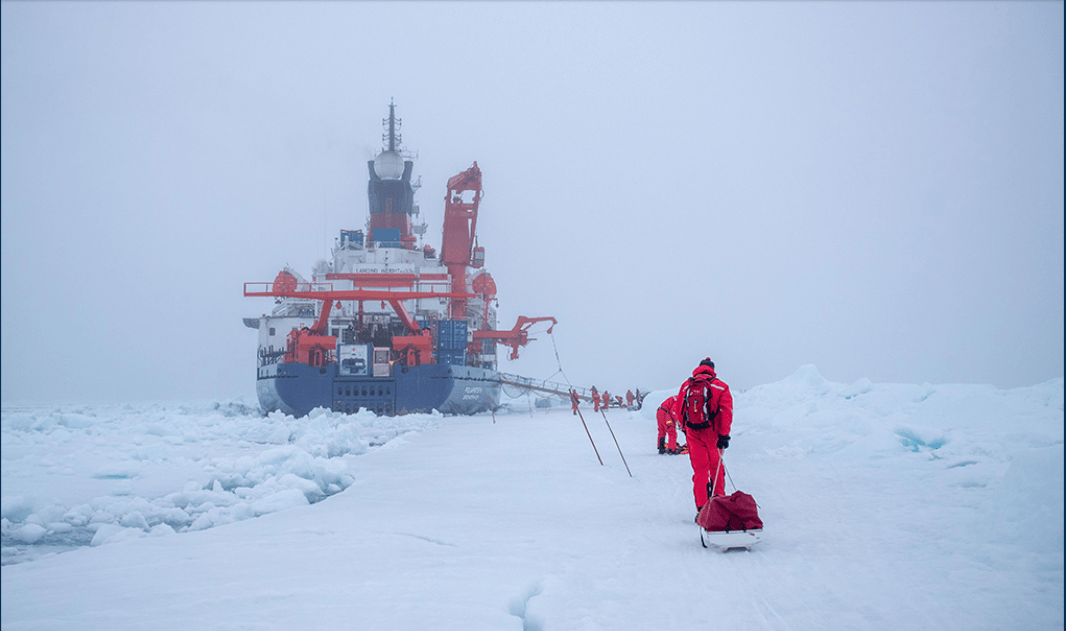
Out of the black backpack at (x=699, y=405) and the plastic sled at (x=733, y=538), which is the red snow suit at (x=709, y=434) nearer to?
the black backpack at (x=699, y=405)

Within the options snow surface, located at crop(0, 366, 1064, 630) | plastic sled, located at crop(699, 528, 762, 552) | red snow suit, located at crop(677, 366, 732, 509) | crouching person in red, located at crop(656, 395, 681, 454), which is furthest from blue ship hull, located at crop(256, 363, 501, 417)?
plastic sled, located at crop(699, 528, 762, 552)

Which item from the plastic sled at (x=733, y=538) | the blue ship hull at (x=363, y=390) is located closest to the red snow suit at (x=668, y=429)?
the plastic sled at (x=733, y=538)

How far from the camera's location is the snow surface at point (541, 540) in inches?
134

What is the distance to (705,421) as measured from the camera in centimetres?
574

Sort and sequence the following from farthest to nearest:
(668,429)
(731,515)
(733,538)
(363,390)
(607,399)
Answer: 1. (607,399)
2. (363,390)
3. (668,429)
4. (731,515)
5. (733,538)

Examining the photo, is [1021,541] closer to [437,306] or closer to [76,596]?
[76,596]

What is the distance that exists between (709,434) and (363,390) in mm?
22925

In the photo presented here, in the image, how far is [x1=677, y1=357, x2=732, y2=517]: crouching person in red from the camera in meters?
5.67

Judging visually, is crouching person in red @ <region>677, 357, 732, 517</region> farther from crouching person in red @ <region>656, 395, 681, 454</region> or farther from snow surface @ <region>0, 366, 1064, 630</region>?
crouching person in red @ <region>656, 395, 681, 454</region>

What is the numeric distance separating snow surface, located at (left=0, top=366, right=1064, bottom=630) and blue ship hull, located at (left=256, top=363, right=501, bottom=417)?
54.3 feet

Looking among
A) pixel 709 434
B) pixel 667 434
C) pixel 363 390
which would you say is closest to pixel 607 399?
pixel 363 390

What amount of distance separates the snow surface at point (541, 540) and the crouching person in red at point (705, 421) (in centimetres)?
46

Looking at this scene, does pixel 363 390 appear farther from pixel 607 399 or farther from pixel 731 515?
pixel 731 515

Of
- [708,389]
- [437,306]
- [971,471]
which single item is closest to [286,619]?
[708,389]
